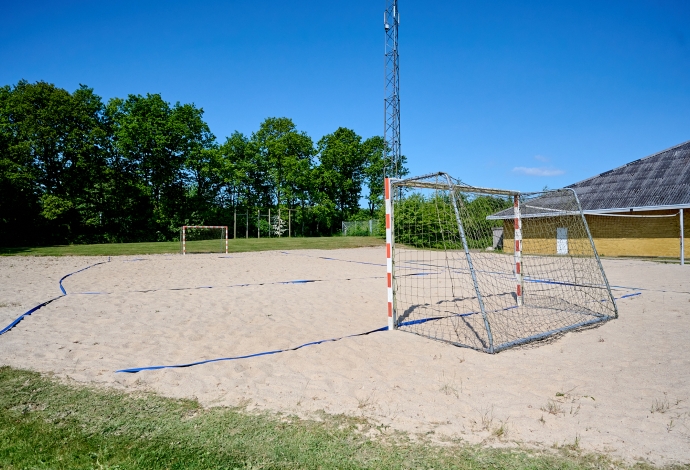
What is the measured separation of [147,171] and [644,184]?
32.9m

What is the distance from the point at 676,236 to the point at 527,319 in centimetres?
1550

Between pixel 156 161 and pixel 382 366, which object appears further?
pixel 156 161

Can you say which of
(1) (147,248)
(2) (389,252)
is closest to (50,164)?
(1) (147,248)

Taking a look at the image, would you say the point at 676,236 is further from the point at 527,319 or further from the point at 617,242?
the point at 527,319

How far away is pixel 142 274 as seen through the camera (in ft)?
34.1

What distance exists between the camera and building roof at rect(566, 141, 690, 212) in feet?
54.6

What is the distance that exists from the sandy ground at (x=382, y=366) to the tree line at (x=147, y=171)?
82.8 feet

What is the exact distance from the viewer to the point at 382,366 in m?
3.79

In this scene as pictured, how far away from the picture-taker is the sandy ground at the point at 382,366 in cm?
268

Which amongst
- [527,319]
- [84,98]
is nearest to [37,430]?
[527,319]

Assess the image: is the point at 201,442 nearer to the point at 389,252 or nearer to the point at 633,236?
the point at 389,252

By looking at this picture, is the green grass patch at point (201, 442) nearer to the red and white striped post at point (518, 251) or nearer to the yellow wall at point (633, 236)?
the red and white striped post at point (518, 251)

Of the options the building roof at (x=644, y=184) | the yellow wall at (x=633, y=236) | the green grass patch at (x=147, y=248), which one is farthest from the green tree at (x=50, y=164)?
the building roof at (x=644, y=184)

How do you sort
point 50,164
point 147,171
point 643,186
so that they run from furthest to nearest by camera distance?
1. point 147,171
2. point 50,164
3. point 643,186
